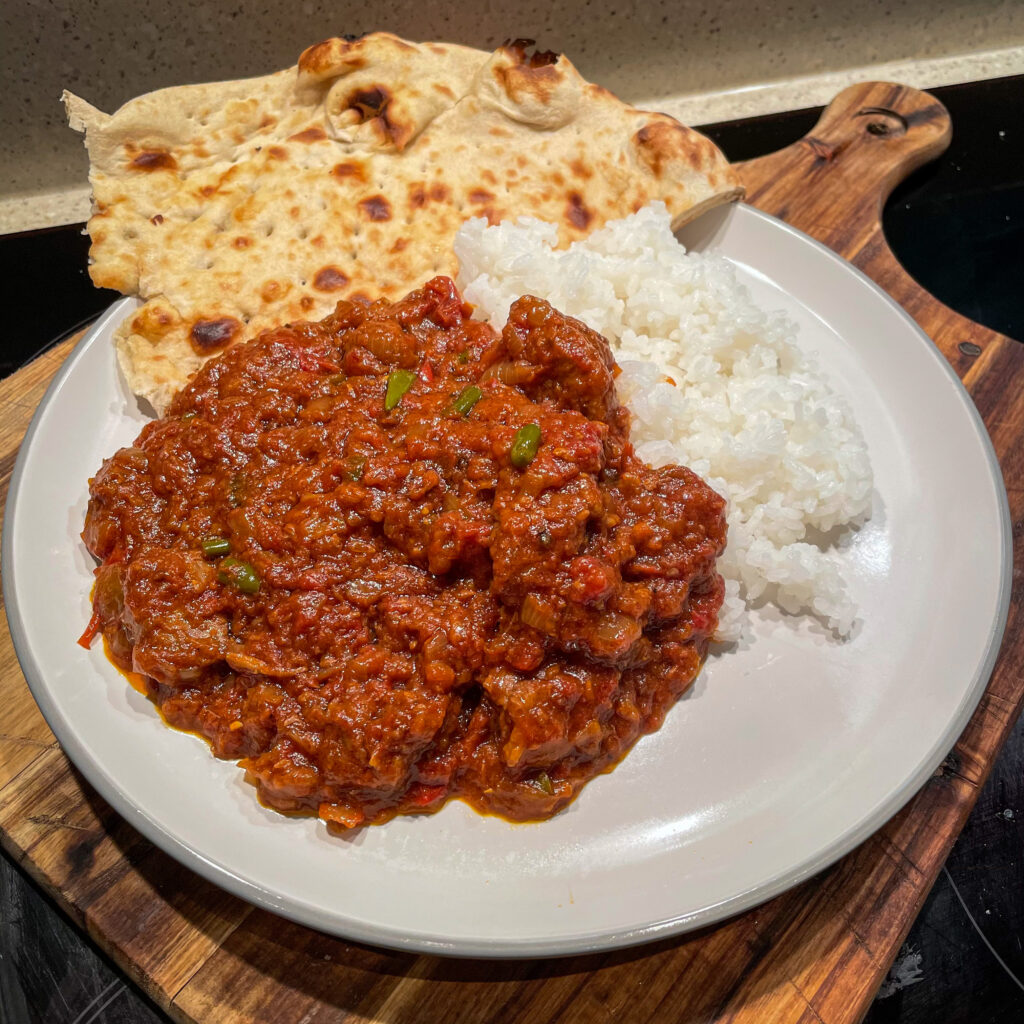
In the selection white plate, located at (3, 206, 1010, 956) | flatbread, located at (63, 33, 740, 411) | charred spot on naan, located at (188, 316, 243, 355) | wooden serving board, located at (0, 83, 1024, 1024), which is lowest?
wooden serving board, located at (0, 83, 1024, 1024)

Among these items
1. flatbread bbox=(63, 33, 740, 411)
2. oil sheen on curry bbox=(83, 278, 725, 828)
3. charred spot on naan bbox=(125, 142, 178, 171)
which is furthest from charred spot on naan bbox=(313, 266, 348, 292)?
charred spot on naan bbox=(125, 142, 178, 171)

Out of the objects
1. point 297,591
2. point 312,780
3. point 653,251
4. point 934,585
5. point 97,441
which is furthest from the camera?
point 653,251

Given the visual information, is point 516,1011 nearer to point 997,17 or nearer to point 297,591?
point 297,591

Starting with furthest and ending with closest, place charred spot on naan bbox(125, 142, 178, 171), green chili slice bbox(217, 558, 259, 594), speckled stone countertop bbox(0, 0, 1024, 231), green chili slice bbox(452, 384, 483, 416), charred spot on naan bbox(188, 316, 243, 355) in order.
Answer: speckled stone countertop bbox(0, 0, 1024, 231) < charred spot on naan bbox(125, 142, 178, 171) < charred spot on naan bbox(188, 316, 243, 355) < green chili slice bbox(452, 384, 483, 416) < green chili slice bbox(217, 558, 259, 594)

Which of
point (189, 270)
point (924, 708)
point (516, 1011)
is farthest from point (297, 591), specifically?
point (924, 708)

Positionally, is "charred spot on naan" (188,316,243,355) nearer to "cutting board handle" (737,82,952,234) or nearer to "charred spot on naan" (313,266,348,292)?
"charred spot on naan" (313,266,348,292)

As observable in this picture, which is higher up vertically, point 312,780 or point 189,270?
point 189,270
